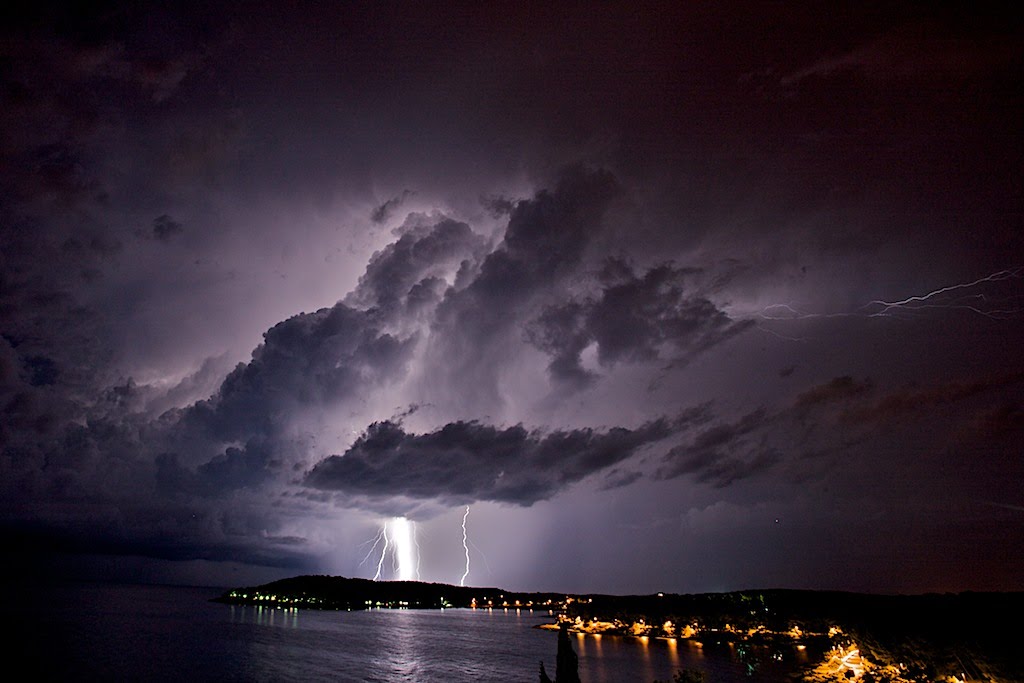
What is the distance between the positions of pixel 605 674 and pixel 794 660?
43.0 metres

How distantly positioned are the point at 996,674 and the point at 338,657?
Answer: 3481 inches

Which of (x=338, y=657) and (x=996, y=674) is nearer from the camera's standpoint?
(x=996, y=674)

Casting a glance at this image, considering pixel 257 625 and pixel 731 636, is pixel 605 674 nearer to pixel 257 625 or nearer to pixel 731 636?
pixel 731 636

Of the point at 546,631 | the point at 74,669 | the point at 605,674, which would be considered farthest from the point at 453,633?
the point at 74,669

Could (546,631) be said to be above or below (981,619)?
below

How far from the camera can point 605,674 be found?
3120 inches

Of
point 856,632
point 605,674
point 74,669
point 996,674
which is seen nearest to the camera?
point 996,674

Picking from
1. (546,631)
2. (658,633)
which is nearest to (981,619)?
(658,633)

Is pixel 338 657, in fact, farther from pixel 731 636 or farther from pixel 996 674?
pixel 731 636

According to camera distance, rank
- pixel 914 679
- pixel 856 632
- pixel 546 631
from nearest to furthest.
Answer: pixel 914 679 → pixel 856 632 → pixel 546 631

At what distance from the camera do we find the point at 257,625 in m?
154

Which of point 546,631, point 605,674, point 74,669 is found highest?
point 74,669

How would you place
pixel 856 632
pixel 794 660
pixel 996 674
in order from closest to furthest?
pixel 996 674 < pixel 856 632 < pixel 794 660

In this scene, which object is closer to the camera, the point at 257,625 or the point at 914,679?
the point at 914,679
